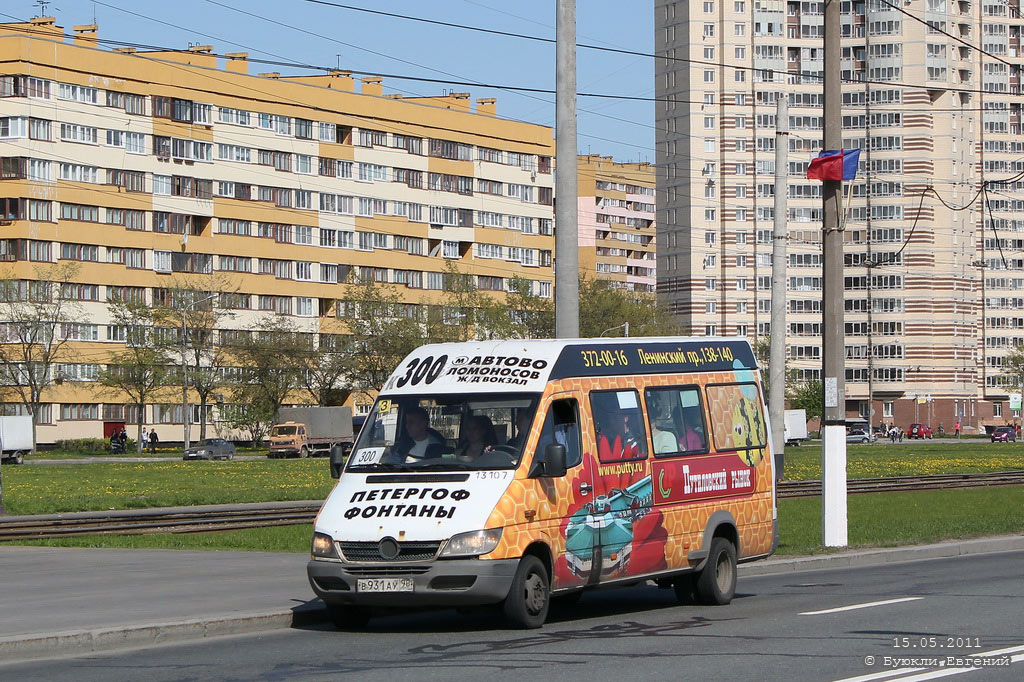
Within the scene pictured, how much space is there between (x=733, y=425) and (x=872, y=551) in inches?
230

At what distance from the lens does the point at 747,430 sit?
16375 millimetres

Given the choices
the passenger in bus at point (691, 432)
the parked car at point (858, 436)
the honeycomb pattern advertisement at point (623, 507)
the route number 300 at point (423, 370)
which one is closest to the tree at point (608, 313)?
the parked car at point (858, 436)

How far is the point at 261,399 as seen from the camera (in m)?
101

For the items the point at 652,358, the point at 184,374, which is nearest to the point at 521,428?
the point at 652,358

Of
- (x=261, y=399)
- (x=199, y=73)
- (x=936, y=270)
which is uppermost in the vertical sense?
(x=199, y=73)

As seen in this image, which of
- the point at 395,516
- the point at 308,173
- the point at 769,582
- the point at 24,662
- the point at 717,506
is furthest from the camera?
the point at 308,173

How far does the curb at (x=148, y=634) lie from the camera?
11.8 meters

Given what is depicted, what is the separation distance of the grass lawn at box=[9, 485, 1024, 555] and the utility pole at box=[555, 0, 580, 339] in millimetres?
5031

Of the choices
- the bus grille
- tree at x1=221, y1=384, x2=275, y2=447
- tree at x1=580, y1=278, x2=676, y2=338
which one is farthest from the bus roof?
tree at x1=221, y1=384, x2=275, y2=447

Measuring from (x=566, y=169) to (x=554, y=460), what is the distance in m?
5.57

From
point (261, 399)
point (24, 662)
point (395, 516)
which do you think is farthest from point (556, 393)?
point (261, 399)

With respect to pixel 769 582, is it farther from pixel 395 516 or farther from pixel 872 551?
pixel 395 516

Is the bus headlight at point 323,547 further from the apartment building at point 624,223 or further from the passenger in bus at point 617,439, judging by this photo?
the apartment building at point 624,223

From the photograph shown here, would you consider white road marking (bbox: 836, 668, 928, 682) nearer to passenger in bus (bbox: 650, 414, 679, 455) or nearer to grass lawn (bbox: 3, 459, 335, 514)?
passenger in bus (bbox: 650, 414, 679, 455)
